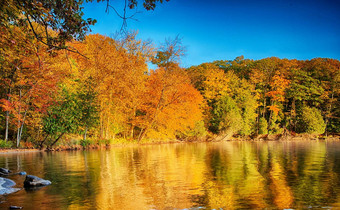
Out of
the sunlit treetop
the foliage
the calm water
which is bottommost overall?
the calm water

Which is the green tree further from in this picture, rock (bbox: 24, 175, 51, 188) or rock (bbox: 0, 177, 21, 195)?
rock (bbox: 24, 175, 51, 188)

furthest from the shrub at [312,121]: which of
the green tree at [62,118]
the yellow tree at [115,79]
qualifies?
the green tree at [62,118]

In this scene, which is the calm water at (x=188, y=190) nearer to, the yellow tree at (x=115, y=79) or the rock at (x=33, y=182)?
the rock at (x=33, y=182)

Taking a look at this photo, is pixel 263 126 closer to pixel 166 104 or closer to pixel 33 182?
pixel 166 104

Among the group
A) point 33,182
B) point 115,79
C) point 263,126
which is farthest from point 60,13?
point 263,126

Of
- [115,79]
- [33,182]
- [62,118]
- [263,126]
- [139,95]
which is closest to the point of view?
[33,182]

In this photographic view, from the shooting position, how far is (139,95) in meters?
35.6

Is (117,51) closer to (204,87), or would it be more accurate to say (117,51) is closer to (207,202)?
(204,87)

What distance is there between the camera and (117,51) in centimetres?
3359

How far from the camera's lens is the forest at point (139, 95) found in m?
23.7

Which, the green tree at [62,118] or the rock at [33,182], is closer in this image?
the rock at [33,182]

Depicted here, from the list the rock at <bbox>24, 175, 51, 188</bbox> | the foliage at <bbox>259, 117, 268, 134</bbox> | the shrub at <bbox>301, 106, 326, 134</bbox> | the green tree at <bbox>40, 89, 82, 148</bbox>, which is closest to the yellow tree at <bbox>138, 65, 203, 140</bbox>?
the green tree at <bbox>40, 89, 82, 148</bbox>

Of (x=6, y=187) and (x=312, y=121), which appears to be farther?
(x=312, y=121)

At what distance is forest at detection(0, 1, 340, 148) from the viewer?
77.9 ft
